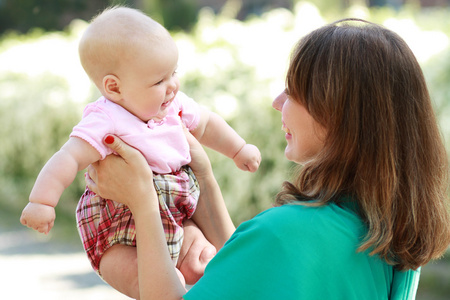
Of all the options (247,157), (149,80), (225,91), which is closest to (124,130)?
(149,80)

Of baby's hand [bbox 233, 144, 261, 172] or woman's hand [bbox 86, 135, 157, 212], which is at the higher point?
woman's hand [bbox 86, 135, 157, 212]

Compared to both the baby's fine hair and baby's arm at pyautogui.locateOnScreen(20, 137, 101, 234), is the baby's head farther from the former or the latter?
baby's arm at pyautogui.locateOnScreen(20, 137, 101, 234)

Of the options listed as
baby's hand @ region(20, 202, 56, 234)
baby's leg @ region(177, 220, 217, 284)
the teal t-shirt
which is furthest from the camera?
baby's leg @ region(177, 220, 217, 284)

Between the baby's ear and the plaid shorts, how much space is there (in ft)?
0.85

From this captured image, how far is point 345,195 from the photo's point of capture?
5.44ft

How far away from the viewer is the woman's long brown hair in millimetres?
1600

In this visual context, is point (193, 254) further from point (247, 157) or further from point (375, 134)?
point (375, 134)

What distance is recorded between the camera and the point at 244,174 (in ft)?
19.3

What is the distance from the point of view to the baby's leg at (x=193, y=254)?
6.50 ft

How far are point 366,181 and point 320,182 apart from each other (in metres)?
0.12

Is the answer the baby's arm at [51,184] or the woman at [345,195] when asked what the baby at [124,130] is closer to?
the baby's arm at [51,184]

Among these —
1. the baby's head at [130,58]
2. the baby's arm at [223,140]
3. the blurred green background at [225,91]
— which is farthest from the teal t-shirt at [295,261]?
the blurred green background at [225,91]

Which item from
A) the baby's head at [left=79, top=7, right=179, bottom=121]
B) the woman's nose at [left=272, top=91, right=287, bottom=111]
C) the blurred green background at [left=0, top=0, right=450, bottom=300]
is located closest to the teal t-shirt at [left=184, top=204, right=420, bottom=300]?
the woman's nose at [left=272, top=91, right=287, bottom=111]

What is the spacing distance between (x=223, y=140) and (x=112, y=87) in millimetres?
523
